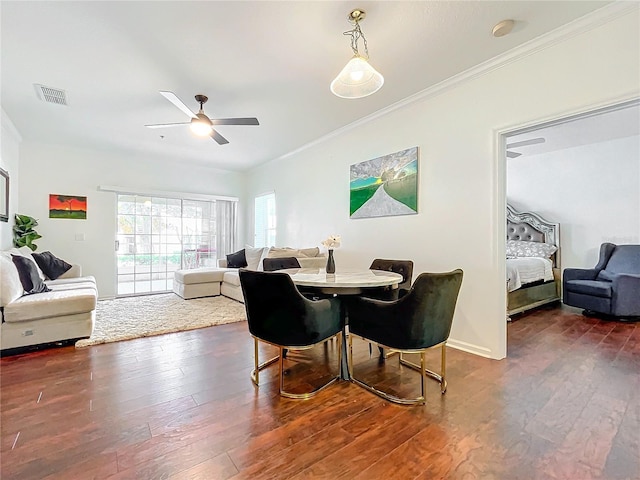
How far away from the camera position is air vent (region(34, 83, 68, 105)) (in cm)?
318

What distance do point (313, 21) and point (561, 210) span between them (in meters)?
5.51

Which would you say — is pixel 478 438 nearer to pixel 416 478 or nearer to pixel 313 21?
pixel 416 478

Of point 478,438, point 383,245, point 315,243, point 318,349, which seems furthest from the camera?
point 315,243

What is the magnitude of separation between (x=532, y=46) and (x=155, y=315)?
5.07 meters

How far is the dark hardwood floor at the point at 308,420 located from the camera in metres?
1.42

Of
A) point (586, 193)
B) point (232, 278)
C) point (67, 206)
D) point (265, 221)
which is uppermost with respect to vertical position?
point (586, 193)

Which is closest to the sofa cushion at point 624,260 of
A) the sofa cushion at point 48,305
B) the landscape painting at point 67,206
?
the sofa cushion at point 48,305

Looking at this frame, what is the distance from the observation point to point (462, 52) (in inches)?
A: 102

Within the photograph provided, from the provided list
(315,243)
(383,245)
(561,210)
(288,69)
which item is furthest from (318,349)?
(561,210)

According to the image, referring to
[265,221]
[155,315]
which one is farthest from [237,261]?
[155,315]

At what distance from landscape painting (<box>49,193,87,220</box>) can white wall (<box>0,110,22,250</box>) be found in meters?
0.46

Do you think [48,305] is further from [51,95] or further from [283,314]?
[283,314]

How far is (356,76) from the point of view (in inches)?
81.2

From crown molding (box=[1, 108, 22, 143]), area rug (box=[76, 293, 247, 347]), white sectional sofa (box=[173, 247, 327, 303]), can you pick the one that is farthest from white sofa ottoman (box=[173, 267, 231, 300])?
crown molding (box=[1, 108, 22, 143])
